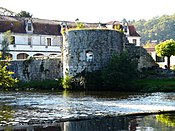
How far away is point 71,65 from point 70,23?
1147 inches

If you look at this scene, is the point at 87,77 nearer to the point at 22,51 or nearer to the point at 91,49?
the point at 91,49

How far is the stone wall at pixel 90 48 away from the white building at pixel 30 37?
20721 millimetres

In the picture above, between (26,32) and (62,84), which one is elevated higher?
(26,32)

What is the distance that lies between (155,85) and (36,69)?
13941mm

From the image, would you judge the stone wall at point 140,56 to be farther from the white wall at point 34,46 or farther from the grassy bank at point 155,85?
the white wall at point 34,46

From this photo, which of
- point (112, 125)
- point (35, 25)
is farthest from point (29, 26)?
point (112, 125)

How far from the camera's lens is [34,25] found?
6056 centimetres

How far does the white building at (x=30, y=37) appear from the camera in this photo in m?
57.6

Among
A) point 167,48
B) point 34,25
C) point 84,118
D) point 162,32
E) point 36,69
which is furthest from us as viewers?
point 162,32

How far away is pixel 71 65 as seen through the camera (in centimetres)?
3738

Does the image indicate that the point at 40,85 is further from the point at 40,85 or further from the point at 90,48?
the point at 90,48

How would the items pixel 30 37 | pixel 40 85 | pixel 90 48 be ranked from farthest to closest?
pixel 30 37 → pixel 40 85 → pixel 90 48

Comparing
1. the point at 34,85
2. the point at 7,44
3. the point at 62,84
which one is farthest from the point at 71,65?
the point at 7,44

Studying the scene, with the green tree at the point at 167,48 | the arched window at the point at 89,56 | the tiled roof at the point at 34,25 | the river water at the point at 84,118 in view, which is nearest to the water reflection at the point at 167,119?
the river water at the point at 84,118
